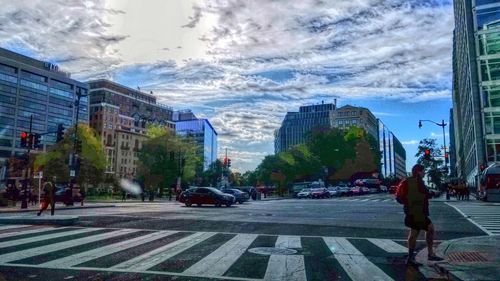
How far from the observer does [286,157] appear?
89938 millimetres

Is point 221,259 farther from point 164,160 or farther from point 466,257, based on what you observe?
point 164,160

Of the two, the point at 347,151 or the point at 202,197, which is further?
the point at 347,151

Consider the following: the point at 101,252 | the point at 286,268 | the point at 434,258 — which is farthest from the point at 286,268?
the point at 101,252

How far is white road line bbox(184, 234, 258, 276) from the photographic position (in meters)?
6.91

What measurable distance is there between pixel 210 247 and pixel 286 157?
8077cm

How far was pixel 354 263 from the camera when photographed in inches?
305

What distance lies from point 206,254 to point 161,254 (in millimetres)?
914

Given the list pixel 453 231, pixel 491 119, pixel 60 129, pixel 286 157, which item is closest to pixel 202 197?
pixel 60 129

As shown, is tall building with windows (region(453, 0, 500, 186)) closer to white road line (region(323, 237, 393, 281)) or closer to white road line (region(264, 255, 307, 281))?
white road line (region(323, 237, 393, 281))

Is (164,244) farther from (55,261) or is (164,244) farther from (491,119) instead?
→ (491,119)

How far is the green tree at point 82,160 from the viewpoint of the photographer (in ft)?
206

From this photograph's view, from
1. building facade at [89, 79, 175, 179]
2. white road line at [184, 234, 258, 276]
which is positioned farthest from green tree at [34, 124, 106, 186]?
building facade at [89, 79, 175, 179]

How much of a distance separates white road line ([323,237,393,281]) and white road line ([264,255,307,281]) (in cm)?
76

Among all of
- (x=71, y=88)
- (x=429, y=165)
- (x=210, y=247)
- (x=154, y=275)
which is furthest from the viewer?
(x=71, y=88)
